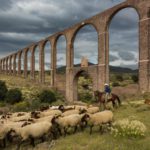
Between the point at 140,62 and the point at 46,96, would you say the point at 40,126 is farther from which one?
the point at 46,96

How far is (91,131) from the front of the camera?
45.4ft

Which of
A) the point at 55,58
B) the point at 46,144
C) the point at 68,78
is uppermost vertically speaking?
the point at 55,58

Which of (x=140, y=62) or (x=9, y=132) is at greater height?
(x=140, y=62)

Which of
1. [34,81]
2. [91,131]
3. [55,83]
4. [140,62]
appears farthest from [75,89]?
[91,131]

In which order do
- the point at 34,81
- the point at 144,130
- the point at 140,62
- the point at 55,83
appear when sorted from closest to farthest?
the point at 144,130 < the point at 140,62 < the point at 55,83 < the point at 34,81

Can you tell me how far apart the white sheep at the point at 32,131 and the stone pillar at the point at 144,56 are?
19.6 meters

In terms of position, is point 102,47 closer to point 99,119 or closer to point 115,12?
point 115,12

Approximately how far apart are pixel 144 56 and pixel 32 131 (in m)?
21.0

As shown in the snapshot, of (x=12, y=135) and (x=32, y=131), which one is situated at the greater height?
(x=32, y=131)

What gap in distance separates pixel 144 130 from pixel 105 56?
2540 centimetres

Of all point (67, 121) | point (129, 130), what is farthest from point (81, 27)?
point (129, 130)

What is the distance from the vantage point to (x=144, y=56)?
3158 centimetres

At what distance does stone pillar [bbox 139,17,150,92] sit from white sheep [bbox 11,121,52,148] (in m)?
19.6

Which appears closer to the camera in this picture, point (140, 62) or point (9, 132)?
point (9, 132)
